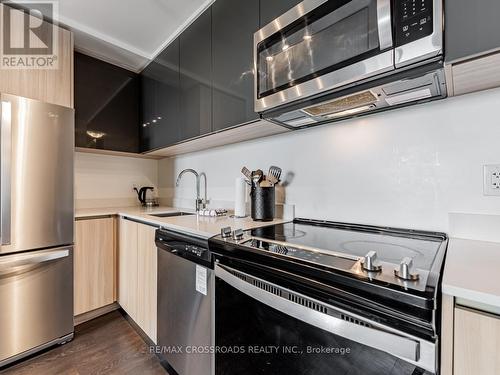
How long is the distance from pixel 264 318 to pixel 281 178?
91 cm

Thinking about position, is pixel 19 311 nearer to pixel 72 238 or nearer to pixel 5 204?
pixel 72 238

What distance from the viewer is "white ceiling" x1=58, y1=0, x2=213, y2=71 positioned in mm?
1574

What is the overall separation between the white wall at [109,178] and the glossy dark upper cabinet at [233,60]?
1585 millimetres

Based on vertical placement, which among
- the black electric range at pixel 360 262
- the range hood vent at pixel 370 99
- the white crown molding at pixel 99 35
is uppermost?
the white crown molding at pixel 99 35

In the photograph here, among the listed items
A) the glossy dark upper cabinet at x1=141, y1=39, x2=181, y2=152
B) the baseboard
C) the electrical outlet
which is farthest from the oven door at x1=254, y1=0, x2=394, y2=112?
the baseboard

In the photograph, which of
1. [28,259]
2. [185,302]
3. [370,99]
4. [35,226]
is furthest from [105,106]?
[370,99]

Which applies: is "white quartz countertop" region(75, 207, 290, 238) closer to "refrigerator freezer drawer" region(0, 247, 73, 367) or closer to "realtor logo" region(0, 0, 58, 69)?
"refrigerator freezer drawer" region(0, 247, 73, 367)

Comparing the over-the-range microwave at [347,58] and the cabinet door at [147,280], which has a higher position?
the over-the-range microwave at [347,58]

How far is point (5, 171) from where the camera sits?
1.35 metres

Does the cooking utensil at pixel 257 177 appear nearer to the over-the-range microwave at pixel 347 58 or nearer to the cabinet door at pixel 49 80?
the over-the-range microwave at pixel 347 58

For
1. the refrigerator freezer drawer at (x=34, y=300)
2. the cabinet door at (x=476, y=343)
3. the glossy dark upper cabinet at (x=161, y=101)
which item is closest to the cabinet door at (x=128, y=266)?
the refrigerator freezer drawer at (x=34, y=300)

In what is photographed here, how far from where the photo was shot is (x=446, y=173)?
98 centimetres

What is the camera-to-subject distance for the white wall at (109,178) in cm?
227

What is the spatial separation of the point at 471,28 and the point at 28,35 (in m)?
2.42
